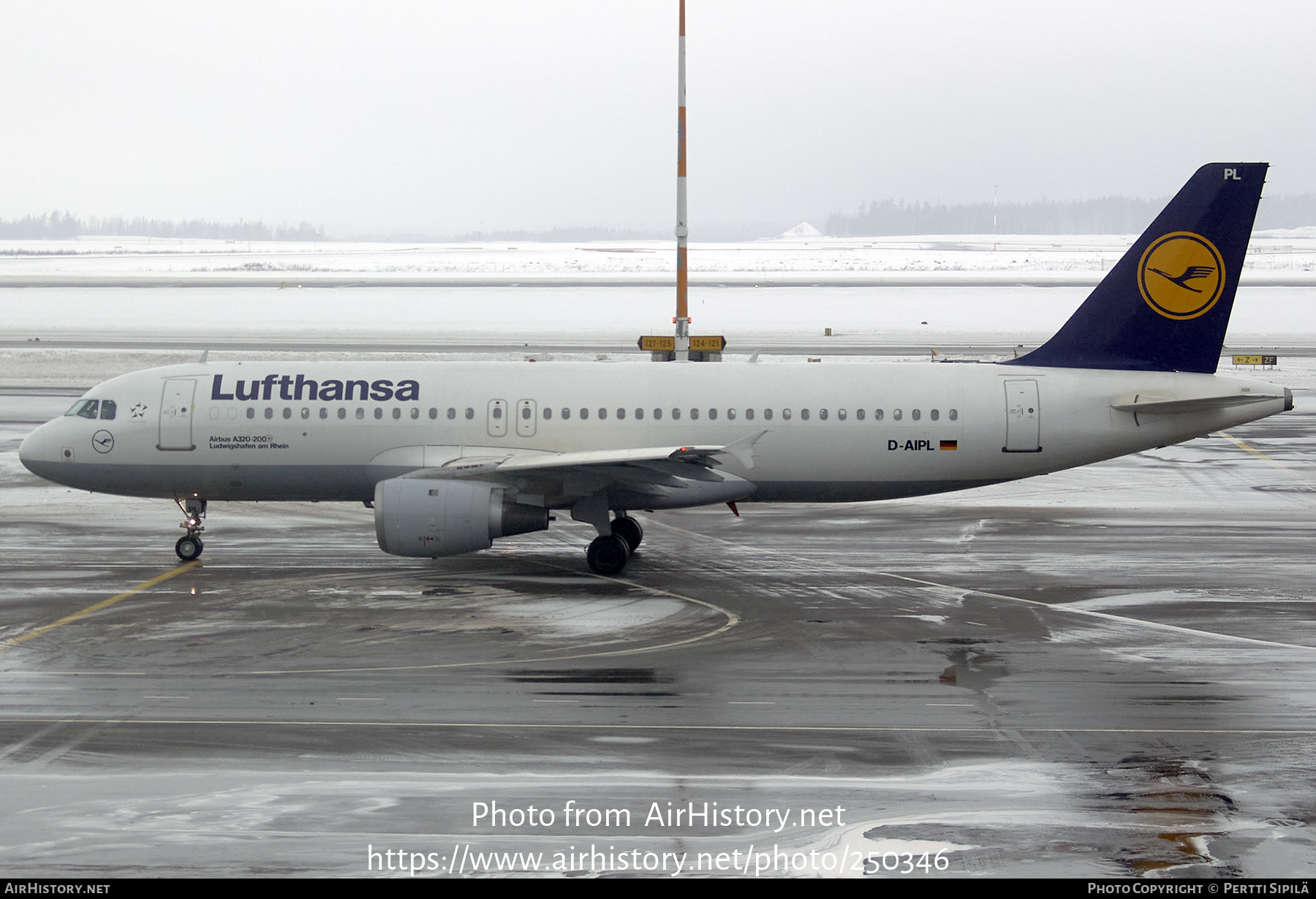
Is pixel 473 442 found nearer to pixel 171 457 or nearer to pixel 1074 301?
pixel 171 457

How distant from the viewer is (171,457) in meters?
24.3

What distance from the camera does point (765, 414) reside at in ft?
79.1

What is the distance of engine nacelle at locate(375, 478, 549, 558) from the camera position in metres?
21.4

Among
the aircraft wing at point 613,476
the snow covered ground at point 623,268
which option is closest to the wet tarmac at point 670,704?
the aircraft wing at point 613,476

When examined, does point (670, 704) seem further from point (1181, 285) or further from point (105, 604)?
point (1181, 285)

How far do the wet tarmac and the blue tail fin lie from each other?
410cm

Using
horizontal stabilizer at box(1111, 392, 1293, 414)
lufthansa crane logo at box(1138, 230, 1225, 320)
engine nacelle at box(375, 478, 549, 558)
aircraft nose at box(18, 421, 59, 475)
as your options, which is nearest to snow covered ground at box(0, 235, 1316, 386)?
aircraft nose at box(18, 421, 59, 475)

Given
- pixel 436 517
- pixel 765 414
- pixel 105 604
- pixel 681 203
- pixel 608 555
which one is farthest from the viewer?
pixel 681 203

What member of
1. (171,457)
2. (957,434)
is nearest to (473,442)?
(171,457)

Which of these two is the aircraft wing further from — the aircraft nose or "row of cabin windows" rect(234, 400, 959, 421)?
the aircraft nose

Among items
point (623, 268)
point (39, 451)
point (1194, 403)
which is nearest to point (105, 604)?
point (39, 451)

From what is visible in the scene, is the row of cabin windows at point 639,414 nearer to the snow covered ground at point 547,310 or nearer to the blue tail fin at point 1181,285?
the blue tail fin at point 1181,285

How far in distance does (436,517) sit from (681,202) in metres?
21.9
